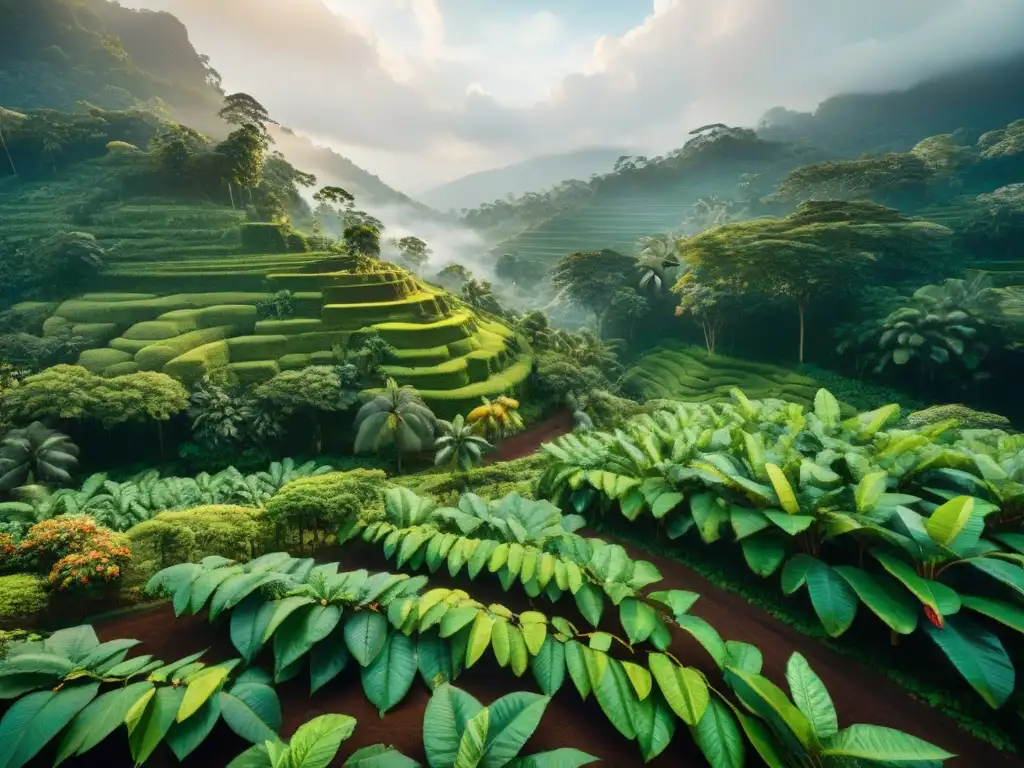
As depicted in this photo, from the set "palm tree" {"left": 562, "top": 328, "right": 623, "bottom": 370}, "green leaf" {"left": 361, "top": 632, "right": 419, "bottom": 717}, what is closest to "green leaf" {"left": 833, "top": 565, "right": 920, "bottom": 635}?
"green leaf" {"left": 361, "top": 632, "right": 419, "bottom": 717}

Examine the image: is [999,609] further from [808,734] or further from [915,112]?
[915,112]

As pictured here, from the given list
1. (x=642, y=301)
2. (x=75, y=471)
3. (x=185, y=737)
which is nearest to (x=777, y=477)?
(x=185, y=737)

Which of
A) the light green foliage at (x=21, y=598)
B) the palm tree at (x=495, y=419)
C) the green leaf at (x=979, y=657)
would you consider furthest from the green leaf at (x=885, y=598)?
the palm tree at (x=495, y=419)

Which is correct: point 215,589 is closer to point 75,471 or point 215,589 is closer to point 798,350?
point 75,471

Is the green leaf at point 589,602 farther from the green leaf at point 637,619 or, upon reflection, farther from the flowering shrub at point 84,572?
the flowering shrub at point 84,572

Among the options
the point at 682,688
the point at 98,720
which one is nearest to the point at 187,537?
the point at 98,720
